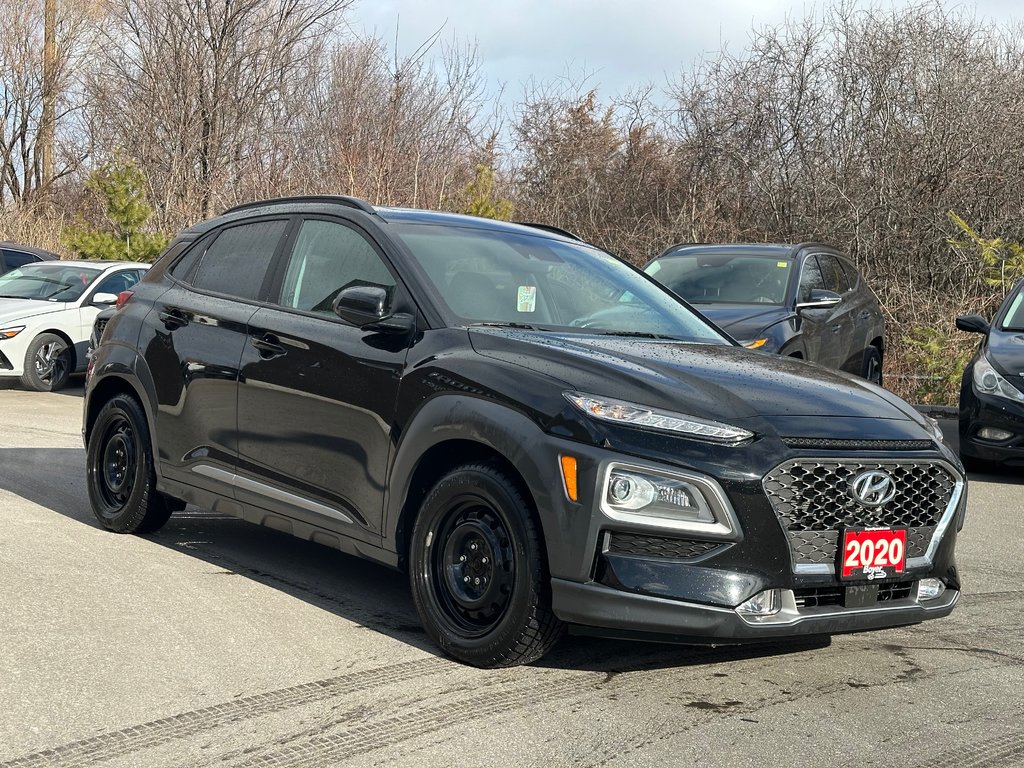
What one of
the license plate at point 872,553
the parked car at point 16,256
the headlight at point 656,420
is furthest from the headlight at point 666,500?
the parked car at point 16,256

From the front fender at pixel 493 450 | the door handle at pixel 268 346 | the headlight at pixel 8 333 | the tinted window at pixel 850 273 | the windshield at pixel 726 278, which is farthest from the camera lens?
the headlight at pixel 8 333

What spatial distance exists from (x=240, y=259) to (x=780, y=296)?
6057 mm

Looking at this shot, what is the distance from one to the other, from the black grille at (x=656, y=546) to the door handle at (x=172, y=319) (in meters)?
3.06

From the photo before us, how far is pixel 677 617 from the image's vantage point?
429cm

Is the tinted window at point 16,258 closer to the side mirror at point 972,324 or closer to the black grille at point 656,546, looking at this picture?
the side mirror at point 972,324

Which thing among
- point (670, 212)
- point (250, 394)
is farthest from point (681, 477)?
point (670, 212)

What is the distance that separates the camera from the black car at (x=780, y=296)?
10.7 m

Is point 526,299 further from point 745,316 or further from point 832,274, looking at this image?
point 832,274

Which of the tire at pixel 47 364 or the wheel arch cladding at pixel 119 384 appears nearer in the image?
the wheel arch cladding at pixel 119 384

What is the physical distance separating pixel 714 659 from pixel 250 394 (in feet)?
7.80

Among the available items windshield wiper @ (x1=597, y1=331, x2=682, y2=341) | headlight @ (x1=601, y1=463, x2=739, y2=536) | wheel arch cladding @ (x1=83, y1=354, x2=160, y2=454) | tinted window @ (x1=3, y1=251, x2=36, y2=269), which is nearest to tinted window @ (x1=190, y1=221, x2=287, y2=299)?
wheel arch cladding @ (x1=83, y1=354, x2=160, y2=454)

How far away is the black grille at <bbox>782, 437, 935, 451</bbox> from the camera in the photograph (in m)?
4.39

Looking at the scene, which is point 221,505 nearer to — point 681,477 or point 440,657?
point 440,657

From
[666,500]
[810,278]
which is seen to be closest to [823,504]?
[666,500]
